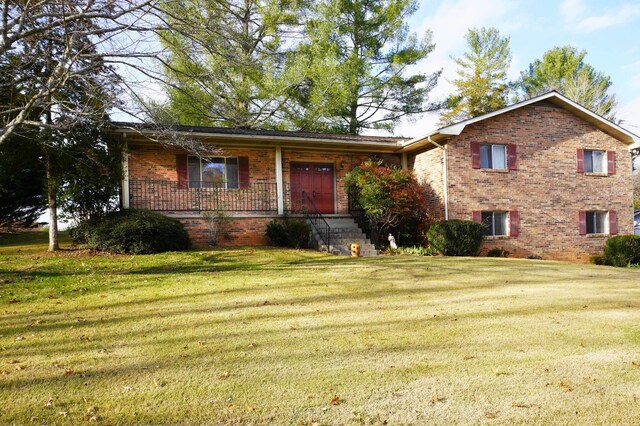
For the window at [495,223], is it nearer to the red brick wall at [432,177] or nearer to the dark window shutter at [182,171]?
the red brick wall at [432,177]

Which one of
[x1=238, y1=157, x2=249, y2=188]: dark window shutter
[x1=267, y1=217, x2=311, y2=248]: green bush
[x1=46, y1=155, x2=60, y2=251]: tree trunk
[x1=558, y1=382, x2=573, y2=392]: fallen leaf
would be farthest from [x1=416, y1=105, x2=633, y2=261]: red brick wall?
[x1=46, y1=155, x2=60, y2=251]: tree trunk

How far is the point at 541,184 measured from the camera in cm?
1669

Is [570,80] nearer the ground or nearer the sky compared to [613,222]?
nearer the sky

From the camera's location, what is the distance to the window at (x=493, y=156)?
16.0 metres

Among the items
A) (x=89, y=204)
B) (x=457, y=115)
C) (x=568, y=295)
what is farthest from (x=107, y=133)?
(x=457, y=115)

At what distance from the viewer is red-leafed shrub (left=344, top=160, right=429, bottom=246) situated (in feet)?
45.7

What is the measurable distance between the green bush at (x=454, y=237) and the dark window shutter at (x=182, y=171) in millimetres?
8419

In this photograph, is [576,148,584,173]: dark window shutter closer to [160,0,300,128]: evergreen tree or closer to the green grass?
the green grass

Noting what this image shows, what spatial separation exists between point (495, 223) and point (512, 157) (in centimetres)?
260

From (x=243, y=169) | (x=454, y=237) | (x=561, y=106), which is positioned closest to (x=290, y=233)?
(x=243, y=169)


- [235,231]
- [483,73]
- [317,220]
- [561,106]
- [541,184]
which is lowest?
[235,231]

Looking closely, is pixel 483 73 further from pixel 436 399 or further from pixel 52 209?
pixel 436 399

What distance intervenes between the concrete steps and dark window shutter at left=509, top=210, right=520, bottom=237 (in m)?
5.73

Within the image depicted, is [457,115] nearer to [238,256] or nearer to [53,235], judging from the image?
[238,256]
